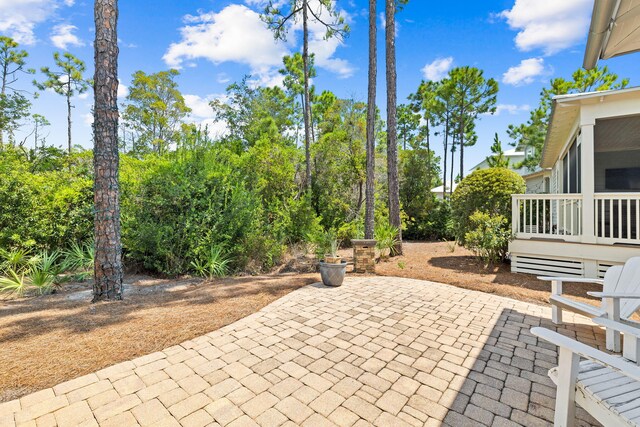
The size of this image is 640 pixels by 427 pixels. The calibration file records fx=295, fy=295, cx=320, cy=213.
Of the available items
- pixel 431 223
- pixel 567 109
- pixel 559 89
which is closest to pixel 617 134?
pixel 567 109

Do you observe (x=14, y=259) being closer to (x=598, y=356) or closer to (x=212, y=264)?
(x=212, y=264)

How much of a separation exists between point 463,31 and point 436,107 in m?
11.5

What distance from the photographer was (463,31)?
10.1 m

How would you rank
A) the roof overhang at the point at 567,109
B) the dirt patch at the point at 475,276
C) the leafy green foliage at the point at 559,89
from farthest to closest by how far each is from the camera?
the leafy green foliage at the point at 559,89, the roof overhang at the point at 567,109, the dirt patch at the point at 475,276

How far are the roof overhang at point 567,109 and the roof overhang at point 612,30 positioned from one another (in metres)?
3.46

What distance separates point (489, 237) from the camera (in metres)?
6.68

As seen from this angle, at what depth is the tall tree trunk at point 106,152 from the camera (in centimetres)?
416

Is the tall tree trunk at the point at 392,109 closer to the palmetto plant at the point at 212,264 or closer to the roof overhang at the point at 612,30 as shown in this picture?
the palmetto plant at the point at 212,264

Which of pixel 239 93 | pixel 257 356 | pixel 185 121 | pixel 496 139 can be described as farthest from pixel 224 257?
pixel 185 121

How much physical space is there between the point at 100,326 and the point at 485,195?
324 inches

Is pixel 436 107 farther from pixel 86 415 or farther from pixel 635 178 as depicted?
pixel 86 415

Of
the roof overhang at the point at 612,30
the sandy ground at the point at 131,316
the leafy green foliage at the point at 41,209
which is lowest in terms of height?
the sandy ground at the point at 131,316

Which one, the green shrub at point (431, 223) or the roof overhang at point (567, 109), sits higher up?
the roof overhang at point (567, 109)

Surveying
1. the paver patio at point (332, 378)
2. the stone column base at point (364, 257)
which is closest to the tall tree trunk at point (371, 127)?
the stone column base at point (364, 257)
